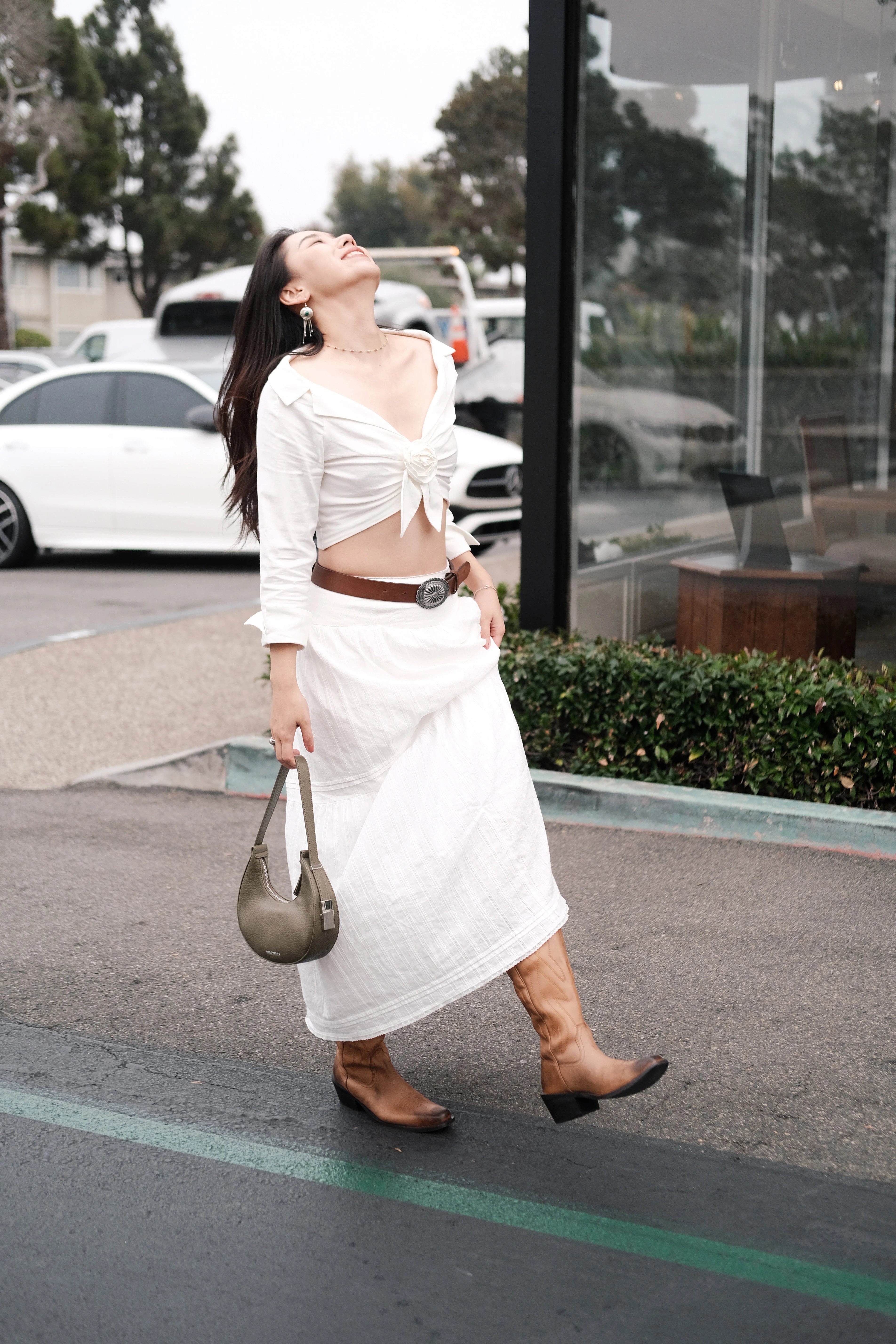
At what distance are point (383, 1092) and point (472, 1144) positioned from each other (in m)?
0.23

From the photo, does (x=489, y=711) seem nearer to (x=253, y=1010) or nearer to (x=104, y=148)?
(x=253, y=1010)

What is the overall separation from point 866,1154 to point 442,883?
1065 mm

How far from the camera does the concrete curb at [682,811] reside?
496 cm

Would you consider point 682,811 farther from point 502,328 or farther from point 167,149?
point 167,149

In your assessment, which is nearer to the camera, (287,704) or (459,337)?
(287,704)

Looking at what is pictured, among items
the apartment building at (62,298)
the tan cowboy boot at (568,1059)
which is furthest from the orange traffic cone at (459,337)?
the apartment building at (62,298)

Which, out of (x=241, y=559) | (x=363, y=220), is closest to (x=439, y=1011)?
(x=241, y=559)

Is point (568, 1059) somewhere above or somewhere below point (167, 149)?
below

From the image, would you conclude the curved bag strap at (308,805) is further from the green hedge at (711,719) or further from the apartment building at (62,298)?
the apartment building at (62,298)

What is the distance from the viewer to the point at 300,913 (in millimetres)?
2912

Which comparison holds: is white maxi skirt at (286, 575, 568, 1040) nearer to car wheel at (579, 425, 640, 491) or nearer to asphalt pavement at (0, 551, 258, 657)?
car wheel at (579, 425, 640, 491)

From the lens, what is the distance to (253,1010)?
3.91 meters

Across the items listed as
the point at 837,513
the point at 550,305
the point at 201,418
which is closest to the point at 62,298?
the point at 201,418

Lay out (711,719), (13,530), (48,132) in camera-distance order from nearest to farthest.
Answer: (711,719), (13,530), (48,132)
